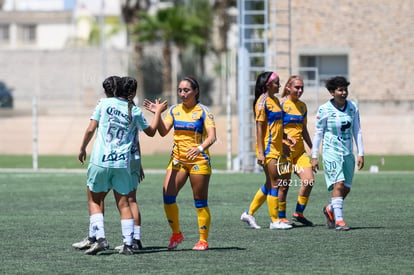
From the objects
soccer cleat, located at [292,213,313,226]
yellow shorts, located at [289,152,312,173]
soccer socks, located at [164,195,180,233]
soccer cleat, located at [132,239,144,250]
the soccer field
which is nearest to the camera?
the soccer field

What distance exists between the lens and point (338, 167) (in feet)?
46.2

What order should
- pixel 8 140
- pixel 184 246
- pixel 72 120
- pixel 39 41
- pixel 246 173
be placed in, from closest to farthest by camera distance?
pixel 184 246
pixel 246 173
pixel 8 140
pixel 72 120
pixel 39 41

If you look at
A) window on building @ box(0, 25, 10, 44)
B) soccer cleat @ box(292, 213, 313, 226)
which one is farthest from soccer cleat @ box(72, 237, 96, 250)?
window on building @ box(0, 25, 10, 44)

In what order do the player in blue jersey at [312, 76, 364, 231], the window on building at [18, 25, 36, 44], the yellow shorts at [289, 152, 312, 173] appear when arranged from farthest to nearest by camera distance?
the window on building at [18, 25, 36, 44] → the yellow shorts at [289, 152, 312, 173] → the player in blue jersey at [312, 76, 364, 231]

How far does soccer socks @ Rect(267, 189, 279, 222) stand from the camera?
14070mm

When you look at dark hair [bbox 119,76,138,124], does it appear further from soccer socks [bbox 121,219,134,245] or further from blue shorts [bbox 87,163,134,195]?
soccer socks [bbox 121,219,134,245]

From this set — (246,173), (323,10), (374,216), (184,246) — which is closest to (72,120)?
(323,10)

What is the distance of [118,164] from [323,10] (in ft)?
90.4

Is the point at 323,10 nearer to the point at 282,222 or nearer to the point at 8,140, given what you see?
the point at 8,140

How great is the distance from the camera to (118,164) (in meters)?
11.3

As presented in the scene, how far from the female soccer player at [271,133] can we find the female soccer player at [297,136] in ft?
1.51

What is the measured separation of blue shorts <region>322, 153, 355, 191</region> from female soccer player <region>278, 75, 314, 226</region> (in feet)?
1.52

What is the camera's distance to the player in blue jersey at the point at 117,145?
1130cm

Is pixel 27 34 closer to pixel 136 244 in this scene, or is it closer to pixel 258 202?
pixel 258 202
